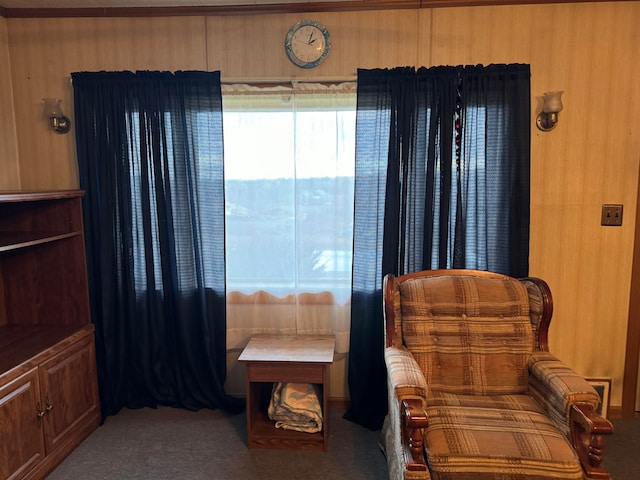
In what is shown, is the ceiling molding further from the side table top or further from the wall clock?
the side table top

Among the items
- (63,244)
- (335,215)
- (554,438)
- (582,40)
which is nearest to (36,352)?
(63,244)

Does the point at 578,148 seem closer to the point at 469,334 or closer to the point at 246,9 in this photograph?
the point at 469,334

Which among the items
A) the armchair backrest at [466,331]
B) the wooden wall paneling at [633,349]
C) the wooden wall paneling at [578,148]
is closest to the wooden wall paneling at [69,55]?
the wooden wall paneling at [578,148]

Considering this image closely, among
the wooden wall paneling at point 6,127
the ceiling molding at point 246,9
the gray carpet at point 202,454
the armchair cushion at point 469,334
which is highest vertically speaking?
the ceiling molding at point 246,9

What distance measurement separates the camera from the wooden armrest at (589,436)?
165 centimetres

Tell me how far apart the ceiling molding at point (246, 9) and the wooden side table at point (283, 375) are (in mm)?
1911

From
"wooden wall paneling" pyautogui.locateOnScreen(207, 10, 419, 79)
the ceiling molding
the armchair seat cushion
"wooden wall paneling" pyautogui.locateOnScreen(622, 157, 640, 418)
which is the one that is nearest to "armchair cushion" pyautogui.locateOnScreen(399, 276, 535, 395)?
the armchair seat cushion

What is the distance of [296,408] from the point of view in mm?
2480

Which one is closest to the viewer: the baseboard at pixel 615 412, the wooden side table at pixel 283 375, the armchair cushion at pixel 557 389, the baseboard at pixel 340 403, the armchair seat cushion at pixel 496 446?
the armchair seat cushion at pixel 496 446

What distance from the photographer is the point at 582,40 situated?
2.56m

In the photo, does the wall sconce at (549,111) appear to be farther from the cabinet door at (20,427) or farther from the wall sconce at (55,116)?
the cabinet door at (20,427)

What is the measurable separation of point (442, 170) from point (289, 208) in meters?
0.91

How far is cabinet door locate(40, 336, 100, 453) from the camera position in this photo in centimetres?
227

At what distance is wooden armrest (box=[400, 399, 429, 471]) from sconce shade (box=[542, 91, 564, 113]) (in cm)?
177
